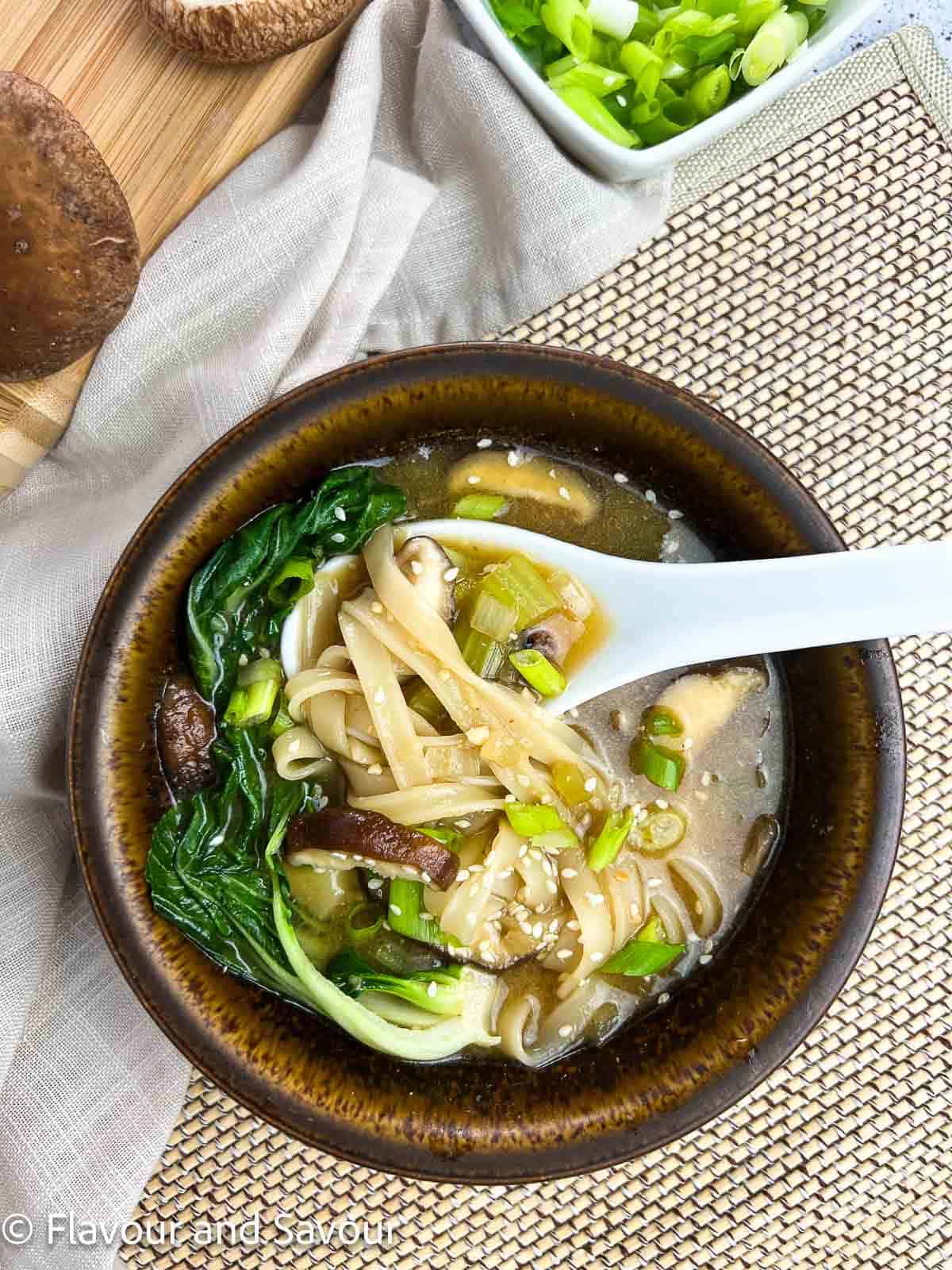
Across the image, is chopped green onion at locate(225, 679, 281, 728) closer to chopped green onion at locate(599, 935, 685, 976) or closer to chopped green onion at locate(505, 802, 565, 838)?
chopped green onion at locate(505, 802, 565, 838)

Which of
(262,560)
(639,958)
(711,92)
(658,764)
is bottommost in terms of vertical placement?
(639,958)

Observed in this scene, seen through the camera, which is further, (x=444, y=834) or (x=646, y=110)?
(x=646, y=110)

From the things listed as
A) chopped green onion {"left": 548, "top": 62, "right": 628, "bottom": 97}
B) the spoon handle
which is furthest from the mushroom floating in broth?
chopped green onion {"left": 548, "top": 62, "right": 628, "bottom": 97}

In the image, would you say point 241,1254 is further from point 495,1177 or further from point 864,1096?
point 864,1096

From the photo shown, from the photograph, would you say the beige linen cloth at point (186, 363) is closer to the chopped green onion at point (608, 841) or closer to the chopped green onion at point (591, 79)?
the chopped green onion at point (591, 79)

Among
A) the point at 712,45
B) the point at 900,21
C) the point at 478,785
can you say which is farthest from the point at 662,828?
the point at 900,21

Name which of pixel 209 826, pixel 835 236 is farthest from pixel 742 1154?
pixel 835 236

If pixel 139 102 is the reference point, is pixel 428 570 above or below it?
below

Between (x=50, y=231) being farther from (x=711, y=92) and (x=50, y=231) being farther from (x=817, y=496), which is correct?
Result: (x=817, y=496)
